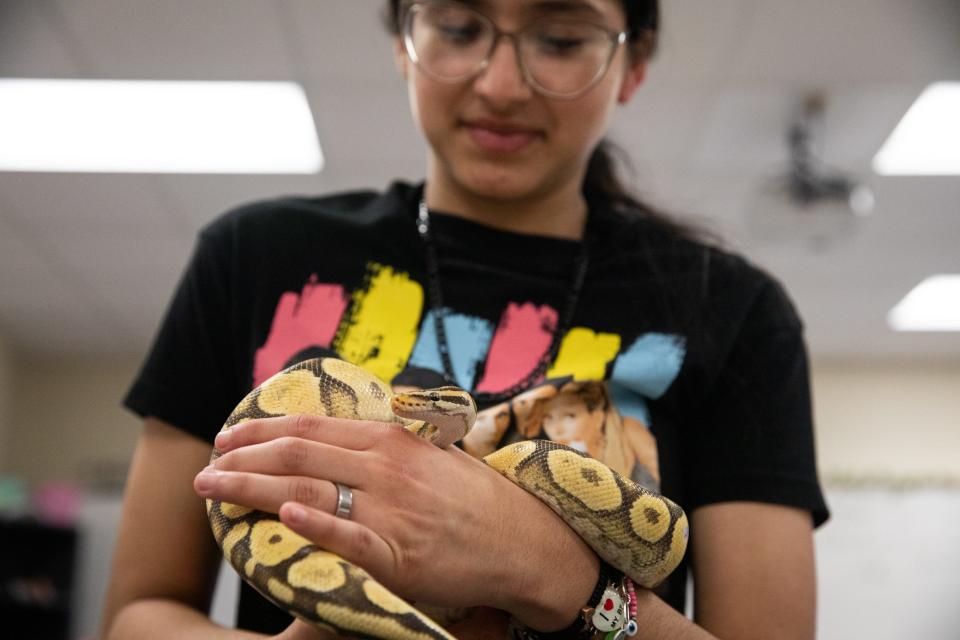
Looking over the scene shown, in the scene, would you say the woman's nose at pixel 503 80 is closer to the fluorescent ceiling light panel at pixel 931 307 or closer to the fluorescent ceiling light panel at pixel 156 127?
the fluorescent ceiling light panel at pixel 156 127

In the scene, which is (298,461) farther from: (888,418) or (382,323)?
(888,418)

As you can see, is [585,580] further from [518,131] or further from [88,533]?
[88,533]

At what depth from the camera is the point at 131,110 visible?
488cm

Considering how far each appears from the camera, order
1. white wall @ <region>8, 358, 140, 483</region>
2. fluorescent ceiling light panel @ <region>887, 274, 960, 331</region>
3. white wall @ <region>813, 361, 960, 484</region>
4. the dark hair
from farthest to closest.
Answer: white wall @ <region>8, 358, 140, 483</region> < white wall @ <region>813, 361, 960, 484</region> < fluorescent ceiling light panel @ <region>887, 274, 960, 331</region> < the dark hair

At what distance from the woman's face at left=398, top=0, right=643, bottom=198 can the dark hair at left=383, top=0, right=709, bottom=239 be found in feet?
0.23

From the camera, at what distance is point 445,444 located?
1.09m

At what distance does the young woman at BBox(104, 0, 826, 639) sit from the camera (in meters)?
1.33

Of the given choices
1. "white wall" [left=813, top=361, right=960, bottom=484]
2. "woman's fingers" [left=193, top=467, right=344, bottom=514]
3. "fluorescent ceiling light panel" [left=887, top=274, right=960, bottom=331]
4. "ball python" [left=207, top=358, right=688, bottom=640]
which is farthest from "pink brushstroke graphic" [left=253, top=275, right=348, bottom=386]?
"white wall" [left=813, top=361, right=960, bottom=484]

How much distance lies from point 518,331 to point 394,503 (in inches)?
20.3

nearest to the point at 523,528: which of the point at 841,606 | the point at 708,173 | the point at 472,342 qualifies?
the point at 472,342

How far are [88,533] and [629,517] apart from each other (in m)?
7.47

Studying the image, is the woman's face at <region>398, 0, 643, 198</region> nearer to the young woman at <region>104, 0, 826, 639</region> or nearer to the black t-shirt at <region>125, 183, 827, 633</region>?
the young woman at <region>104, 0, 826, 639</region>

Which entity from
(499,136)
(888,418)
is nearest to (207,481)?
(499,136)

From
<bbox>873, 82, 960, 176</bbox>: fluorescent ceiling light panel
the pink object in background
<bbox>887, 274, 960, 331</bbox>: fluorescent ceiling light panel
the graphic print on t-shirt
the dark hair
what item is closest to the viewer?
the graphic print on t-shirt
